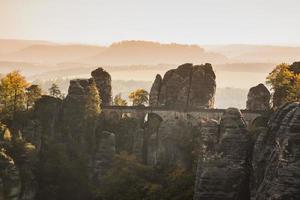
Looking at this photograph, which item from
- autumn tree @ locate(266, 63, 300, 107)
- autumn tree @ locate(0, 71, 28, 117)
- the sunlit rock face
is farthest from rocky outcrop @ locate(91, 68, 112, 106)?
the sunlit rock face

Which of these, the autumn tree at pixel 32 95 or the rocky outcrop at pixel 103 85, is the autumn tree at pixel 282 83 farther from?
the autumn tree at pixel 32 95

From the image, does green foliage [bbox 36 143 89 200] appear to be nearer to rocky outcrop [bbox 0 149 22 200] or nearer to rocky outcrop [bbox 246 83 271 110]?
rocky outcrop [bbox 0 149 22 200]

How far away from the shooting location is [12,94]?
107 metres

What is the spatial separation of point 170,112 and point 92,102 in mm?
13709

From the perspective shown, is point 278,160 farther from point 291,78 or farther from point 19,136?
point 19,136

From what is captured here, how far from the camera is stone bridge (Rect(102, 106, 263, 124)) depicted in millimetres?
102375

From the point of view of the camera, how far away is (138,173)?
95.4 metres

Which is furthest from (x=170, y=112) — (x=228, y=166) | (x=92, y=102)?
(x=228, y=166)

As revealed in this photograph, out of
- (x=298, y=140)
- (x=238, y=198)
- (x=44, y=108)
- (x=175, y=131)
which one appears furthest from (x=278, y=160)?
(x=44, y=108)

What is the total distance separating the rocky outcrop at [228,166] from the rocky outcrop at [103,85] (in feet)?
196

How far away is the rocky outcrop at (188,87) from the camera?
110 metres

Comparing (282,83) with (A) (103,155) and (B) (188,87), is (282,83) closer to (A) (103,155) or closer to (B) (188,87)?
(B) (188,87)

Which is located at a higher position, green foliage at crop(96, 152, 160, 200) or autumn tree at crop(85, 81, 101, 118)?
autumn tree at crop(85, 81, 101, 118)

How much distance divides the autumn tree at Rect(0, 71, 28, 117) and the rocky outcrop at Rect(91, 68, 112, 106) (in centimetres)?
1508
